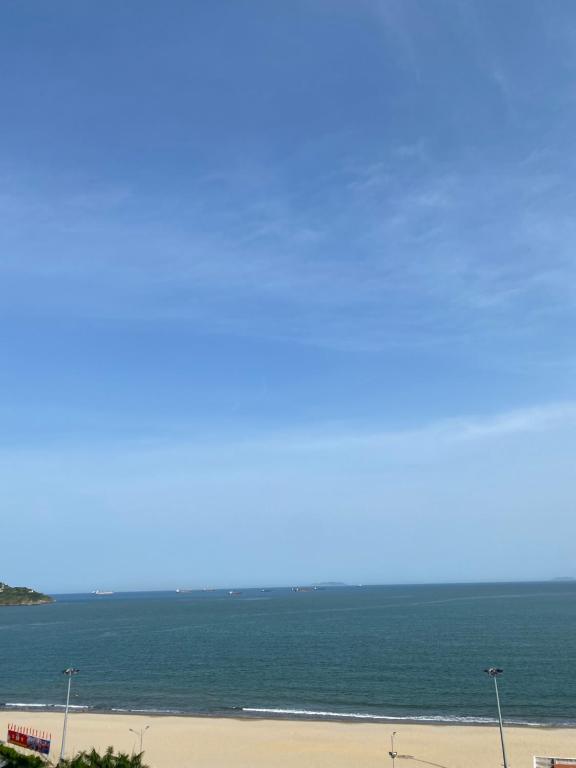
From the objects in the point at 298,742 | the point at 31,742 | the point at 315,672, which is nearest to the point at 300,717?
the point at 298,742

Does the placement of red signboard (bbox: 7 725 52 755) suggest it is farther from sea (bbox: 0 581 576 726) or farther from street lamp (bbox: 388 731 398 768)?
street lamp (bbox: 388 731 398 768)

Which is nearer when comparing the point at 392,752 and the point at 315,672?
the point at 392,752

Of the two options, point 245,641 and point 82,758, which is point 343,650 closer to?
point 245,641

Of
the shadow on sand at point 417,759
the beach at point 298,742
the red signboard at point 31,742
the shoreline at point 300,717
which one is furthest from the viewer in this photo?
the shoreline at point 300,717

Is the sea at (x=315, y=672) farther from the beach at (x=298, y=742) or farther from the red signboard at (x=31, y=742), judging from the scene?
the red signboard at (x=31, y=742)

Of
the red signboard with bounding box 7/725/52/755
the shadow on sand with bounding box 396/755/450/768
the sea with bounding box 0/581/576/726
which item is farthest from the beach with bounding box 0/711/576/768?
the red signboard with bounding box 7/725/52/755

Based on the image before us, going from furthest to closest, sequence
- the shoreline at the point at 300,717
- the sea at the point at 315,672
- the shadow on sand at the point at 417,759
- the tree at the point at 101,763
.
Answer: the sea at the point at 315,672, the shoreline at the point at 300,717, the shadow on sand at the point at 417,759, the tree at the point at 101,763

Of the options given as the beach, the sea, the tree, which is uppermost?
the tree

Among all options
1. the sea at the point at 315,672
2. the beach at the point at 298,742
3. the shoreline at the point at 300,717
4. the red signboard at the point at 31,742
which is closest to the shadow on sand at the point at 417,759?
the beach at the point at 298,742

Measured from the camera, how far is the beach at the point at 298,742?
160ft

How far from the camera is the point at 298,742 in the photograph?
53.6 meters

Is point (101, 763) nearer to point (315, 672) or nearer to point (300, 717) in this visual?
point (300, 717)

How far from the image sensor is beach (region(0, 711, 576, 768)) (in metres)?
48.7

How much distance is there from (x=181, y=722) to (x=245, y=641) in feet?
223
